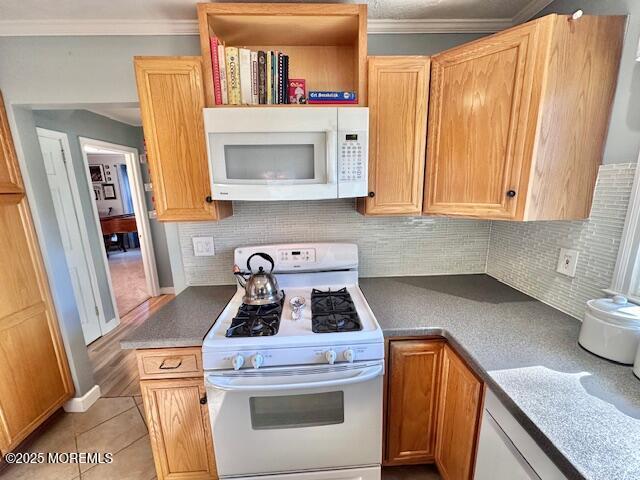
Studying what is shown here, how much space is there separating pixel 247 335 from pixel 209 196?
69cm

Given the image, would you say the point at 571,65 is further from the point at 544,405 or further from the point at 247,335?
the point at 247,335

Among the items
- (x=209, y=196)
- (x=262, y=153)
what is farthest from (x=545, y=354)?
(x=209, y=196)

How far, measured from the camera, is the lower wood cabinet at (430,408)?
1.11 m

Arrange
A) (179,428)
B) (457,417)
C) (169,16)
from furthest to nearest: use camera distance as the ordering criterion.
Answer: (169,16) < (179,428) < (457,417)

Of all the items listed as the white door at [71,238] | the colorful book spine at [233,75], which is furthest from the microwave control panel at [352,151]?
the white door at [71,238]

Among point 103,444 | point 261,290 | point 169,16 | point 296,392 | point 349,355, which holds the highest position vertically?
point 169,16

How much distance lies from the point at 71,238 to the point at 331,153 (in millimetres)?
2816

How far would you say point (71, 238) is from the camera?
2.60 m

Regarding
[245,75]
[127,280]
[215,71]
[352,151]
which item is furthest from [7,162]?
[127,280]

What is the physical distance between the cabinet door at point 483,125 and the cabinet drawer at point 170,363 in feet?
4.45

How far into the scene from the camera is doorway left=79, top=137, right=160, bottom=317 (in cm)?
331

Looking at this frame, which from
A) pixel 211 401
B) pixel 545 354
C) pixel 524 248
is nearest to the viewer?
pixel 545 354

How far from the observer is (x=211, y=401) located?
1.12m

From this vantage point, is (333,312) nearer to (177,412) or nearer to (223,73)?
(177,412)
